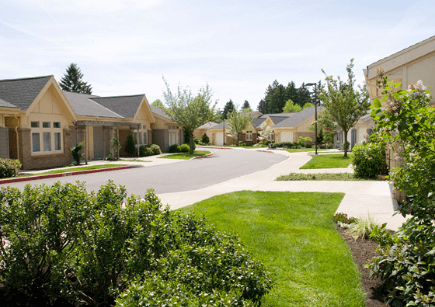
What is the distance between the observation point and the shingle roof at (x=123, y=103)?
106ft

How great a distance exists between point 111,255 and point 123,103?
104 feet

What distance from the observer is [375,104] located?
11.0 feet

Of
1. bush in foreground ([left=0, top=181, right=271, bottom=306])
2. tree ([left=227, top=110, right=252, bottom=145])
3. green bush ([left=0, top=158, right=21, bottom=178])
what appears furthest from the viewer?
tree ([left=227, top=110, right=252, bottom=145])

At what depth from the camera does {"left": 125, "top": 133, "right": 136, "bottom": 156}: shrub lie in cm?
3219

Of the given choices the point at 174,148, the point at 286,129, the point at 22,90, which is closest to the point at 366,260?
the point at 22,90

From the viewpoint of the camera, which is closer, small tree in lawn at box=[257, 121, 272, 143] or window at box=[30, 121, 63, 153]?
window at box=[30, 121, 63, 153]

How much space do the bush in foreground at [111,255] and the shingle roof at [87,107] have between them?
78.7 feet

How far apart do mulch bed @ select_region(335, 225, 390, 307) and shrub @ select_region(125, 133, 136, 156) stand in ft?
88.7

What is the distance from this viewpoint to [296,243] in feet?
20.0

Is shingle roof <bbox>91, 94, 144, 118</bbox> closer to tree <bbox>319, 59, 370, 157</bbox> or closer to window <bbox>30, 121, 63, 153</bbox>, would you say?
window <bbox>30, 121, 63, 153</bbox>

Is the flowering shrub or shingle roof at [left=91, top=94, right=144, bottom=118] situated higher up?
shingle roof at [left=91, top=94, right=144, bottom=118]

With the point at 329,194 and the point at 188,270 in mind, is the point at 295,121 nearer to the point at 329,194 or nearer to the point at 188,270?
the point at 329,194

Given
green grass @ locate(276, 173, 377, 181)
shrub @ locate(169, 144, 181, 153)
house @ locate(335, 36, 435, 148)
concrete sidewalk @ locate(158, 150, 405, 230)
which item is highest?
house @ locate(335, 36, 435, 148)

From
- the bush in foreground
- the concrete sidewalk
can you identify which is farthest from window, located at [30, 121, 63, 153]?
the bush in foreground
